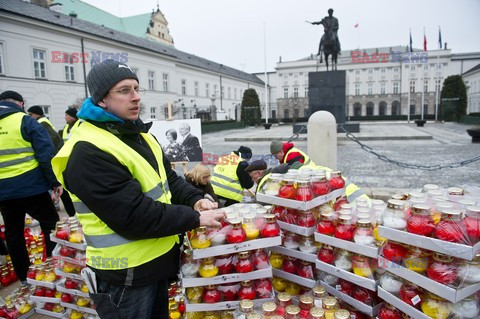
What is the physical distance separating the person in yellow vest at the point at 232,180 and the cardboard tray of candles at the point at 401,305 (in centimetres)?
285

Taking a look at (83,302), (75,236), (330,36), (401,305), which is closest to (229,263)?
(401,305)

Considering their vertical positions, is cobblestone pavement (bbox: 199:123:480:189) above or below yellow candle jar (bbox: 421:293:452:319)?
below

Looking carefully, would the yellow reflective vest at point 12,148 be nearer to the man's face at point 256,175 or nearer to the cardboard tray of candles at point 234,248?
the cardboard tray of candles at point 234,248

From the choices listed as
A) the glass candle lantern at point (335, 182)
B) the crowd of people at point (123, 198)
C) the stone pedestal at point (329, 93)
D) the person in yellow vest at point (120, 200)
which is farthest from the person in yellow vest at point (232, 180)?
the stone pedestal at point (329, 93)

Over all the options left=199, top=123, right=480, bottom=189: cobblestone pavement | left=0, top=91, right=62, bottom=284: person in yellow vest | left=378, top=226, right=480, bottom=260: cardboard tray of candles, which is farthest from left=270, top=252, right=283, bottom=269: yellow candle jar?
left=199, top=123, right=480, bottom=189: cobblestone pavement

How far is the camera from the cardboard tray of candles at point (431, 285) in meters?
1.63

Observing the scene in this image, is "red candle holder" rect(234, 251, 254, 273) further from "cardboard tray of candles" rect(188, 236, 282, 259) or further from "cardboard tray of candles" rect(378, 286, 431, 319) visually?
"cardboard tray of candles" rect(378, 286, 431, 319)

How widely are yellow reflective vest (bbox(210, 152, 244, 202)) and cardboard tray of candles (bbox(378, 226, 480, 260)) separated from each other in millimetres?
2904

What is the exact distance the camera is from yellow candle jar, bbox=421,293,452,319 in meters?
1.72

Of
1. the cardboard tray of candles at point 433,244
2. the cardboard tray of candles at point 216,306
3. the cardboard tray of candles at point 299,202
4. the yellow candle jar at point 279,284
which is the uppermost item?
the cardboard tray of candles at point 299,202

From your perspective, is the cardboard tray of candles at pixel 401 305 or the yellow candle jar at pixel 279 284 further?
the yellow candle jar at pixel 279 284

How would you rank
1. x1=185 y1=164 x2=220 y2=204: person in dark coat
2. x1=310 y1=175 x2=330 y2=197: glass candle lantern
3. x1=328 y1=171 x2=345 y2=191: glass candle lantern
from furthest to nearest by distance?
x1=185 y1=164 x2=220 y2=204: person in dark coat
x1=328 y1=171 x2=345 y2=191: glass candle lantern
x1=310 y1=175 x2=330 y2=197: glass candle lantern

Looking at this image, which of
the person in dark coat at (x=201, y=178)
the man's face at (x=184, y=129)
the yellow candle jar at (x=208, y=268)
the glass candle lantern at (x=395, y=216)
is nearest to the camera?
the glass candle lantern at (x=395, y=216)

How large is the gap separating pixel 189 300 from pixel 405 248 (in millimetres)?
1456
